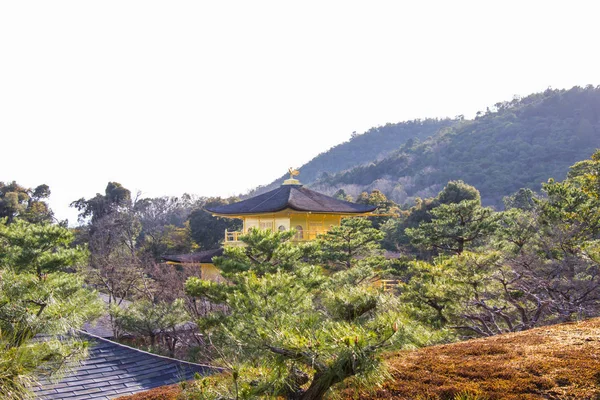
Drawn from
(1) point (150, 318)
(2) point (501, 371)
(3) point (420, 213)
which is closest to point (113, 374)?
(2) point (501, 371)

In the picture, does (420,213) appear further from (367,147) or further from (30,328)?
(367,147)

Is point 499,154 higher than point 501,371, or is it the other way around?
point 499,154

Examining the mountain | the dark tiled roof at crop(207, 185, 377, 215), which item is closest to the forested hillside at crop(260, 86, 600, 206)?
the mountain

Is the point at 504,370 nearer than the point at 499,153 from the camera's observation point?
Yes

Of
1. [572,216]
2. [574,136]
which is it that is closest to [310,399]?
[572,216]

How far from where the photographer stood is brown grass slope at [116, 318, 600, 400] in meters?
3.63

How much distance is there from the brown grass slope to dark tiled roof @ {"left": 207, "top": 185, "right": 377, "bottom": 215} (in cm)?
1318

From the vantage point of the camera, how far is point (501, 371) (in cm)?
408

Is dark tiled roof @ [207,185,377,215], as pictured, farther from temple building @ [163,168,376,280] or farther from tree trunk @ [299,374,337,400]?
tree trunk @ [299,374,337,400]

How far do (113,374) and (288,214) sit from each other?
42.3 feet

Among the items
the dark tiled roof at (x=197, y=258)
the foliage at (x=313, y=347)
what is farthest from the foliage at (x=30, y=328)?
the dark tiled roof at (x=197, y=258)

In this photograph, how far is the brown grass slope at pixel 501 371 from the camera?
363 centimetres

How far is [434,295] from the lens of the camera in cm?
911

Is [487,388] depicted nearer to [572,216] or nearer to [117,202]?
[572,216]
